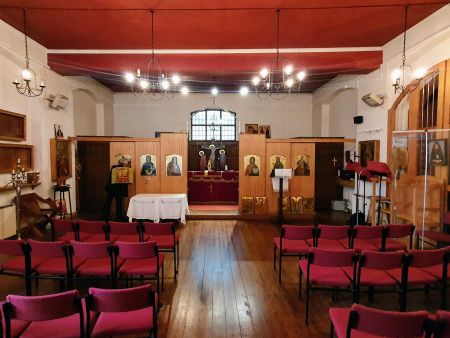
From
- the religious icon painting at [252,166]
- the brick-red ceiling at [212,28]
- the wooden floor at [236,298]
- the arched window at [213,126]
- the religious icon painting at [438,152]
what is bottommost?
the wooden floor at [236,298]

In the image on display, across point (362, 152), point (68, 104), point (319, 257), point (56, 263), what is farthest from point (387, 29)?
point (68, 104)

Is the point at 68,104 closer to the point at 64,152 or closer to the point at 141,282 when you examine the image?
the point at 64,152

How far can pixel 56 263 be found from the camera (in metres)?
3.81

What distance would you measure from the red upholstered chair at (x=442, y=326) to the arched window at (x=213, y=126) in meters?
11.5

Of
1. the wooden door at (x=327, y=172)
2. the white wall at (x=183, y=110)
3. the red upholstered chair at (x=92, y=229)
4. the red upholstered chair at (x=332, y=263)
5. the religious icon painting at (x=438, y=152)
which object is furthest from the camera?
the white wall at (x=183, y=110)

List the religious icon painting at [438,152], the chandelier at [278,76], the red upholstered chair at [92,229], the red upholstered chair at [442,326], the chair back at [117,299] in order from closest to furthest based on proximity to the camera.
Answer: the red upholstered chair at [442,326], the chair back at [117,299], the red upholstered chair at [92,229], the religious icon painting at [438,152], the chandelier at [278,76]

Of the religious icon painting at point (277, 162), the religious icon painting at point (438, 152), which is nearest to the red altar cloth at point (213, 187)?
the religious icon painting at point (277, 162)

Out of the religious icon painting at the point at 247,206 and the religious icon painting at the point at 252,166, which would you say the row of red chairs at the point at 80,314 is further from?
the religious icon painting at the point at 252,166

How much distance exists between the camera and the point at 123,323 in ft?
8.12

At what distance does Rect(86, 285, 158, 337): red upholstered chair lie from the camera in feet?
7.63

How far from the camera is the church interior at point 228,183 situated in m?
3.28

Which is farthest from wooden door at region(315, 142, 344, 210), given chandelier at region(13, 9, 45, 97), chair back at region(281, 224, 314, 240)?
chandelier at region(13, 9, 45, 97)

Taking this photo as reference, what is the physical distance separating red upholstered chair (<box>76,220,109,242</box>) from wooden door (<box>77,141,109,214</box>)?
18.7ft

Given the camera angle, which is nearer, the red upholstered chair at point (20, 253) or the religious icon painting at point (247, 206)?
the red upholstered chair at point (20, 253)
